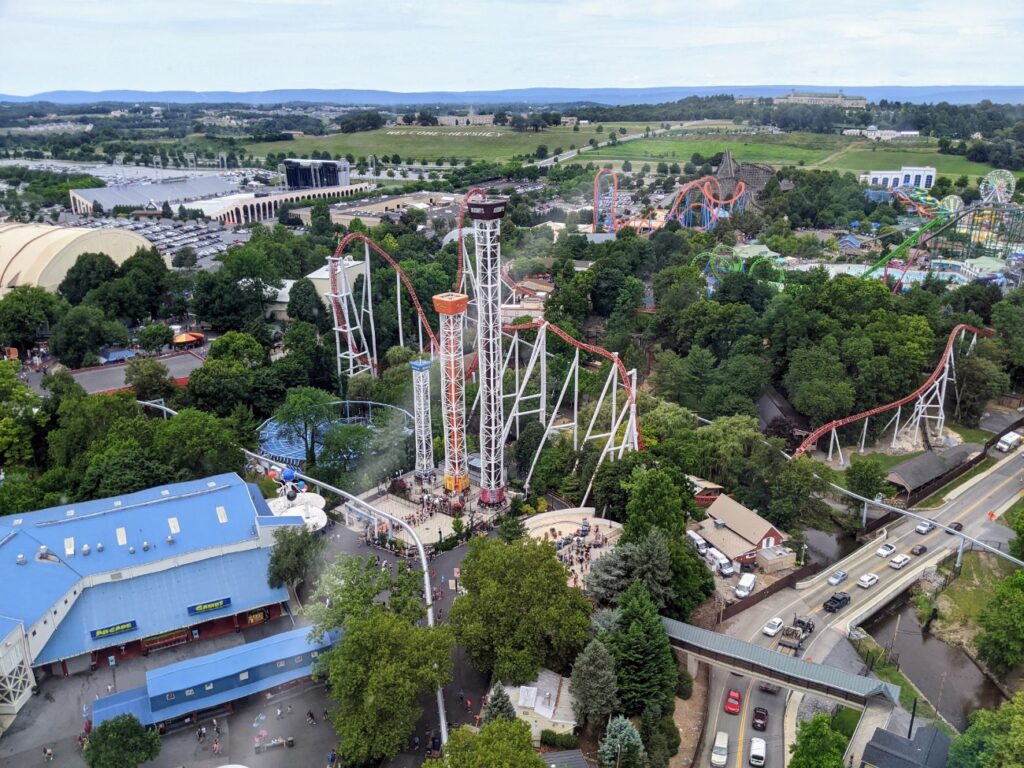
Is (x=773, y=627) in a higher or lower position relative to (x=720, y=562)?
lower

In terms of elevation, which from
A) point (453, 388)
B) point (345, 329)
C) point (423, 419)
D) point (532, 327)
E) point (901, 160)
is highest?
point (901, 160)

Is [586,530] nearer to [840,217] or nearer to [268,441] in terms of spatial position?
[268,441]

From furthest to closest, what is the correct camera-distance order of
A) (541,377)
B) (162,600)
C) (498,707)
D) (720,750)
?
(541,377) → (162,600) → (720,750) → (498,707)

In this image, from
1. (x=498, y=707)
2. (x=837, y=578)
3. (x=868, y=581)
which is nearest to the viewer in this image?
(x=498, y=707)

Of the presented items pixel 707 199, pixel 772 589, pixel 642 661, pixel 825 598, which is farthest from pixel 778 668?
pixel 707 199

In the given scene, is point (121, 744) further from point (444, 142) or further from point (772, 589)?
point (444, 142)

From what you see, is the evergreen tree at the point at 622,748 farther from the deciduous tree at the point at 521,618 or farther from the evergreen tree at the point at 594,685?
the deciduous tree at the point at 521,618
